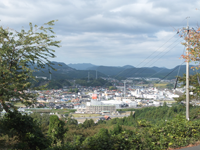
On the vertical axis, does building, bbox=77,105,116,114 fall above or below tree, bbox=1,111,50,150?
below

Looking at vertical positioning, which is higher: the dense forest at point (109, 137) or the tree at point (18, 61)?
the tree at point (18, 61)

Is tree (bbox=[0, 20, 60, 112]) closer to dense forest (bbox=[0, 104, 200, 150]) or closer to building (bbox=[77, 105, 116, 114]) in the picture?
dense forest (bbox=[0, 104, 200, 150])

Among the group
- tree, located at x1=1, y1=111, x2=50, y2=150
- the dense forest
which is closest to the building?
the dense forest

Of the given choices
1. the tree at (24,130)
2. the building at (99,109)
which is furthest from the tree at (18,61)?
the building at (99,109)

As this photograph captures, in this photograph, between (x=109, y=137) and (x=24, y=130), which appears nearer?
(x=24, y=130)

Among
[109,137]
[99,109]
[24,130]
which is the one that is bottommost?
[99,109]

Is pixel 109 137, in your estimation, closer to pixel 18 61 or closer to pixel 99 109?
pixel 18 61

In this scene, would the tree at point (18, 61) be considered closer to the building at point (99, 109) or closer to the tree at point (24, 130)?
the tree at point (24, 130)

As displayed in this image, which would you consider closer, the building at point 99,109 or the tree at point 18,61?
the tree at point 18,61

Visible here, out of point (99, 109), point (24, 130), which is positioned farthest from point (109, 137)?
point (99, 109)

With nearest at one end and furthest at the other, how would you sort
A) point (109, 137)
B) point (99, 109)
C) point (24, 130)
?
1. point (24, 130)
2. point (109, 137)
3. point (99, 109)

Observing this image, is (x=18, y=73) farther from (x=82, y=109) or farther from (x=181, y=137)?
(x=82, y=109)

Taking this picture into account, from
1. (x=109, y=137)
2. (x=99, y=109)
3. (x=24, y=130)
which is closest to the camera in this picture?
(x=24, y=130)
